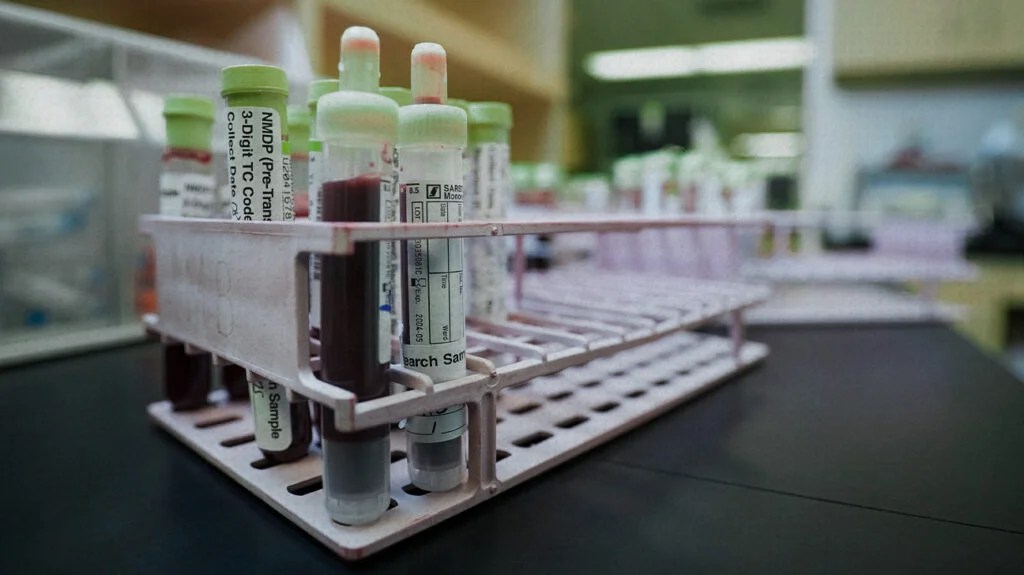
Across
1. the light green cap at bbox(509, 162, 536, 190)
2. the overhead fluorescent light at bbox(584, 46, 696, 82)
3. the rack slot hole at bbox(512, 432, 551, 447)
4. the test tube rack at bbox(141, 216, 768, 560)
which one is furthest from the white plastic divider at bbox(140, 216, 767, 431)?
the overhead fluorescent light at bbox(584, 46, 696, 82)

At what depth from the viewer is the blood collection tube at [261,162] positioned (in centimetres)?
51

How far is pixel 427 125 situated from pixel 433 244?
9 cm

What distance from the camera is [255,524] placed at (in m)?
0.49

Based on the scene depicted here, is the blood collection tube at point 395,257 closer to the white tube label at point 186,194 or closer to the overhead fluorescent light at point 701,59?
the white tube label at point 186,194

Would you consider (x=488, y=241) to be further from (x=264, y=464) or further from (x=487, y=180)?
(x=264, y=464)

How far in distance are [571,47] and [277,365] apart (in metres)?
4.28

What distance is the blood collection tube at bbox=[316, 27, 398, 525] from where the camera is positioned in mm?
449

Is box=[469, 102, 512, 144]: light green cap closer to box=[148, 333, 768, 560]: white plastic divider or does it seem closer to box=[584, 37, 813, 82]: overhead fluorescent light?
box=[148, 333, 768, 560]: white plastic divider

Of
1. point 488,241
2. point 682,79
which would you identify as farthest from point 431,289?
point 682,79

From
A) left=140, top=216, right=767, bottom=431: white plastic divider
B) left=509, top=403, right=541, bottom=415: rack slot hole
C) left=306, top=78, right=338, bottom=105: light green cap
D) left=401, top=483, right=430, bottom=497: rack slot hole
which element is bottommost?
left=401, top=483, right=430, bottom=497: rack slot hole

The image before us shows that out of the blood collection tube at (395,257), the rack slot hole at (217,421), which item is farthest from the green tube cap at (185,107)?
the rack slot hole at (217,421)

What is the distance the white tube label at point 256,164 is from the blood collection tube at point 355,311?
9cm

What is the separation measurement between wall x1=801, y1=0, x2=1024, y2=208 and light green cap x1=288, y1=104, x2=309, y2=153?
2.58 m

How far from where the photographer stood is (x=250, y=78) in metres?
0.50
